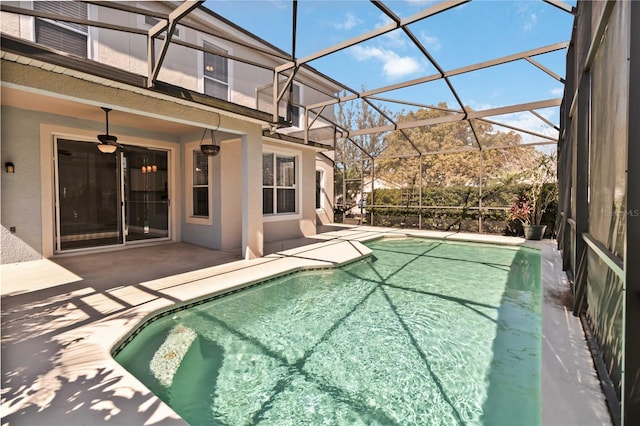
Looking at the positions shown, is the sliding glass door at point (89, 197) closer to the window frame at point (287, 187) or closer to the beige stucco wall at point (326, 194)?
the window frame at point (287, 187)

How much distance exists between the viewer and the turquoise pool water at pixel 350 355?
2.53 metres

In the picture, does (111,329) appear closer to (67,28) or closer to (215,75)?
(67,28)

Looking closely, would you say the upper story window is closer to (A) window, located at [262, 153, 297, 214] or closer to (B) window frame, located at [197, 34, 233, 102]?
(B) window frame, located at [197, 34, 233, 102]

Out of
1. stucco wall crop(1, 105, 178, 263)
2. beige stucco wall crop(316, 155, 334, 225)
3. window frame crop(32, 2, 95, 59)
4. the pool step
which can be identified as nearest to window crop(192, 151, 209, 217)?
stucco wall crop(1, 105, 178, 263)

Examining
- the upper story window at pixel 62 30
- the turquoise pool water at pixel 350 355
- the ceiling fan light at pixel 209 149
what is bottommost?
the turquoise pool water at pixel 350 355

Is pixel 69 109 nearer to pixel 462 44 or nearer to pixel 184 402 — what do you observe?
pixel 184 402

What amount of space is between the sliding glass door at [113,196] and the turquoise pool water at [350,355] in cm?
541

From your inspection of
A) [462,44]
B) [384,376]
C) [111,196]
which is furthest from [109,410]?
[462,44]

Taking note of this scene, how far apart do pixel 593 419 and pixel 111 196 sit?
1066cm

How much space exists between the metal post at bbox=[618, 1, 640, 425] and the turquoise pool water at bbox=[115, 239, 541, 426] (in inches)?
47.1

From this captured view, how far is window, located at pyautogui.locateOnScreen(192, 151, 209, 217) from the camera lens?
8.57 meters

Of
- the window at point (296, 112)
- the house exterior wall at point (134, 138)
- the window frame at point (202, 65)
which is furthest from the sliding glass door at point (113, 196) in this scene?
the window at point (296, 112)

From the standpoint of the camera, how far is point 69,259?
6730 mm

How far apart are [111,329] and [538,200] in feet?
39.9
